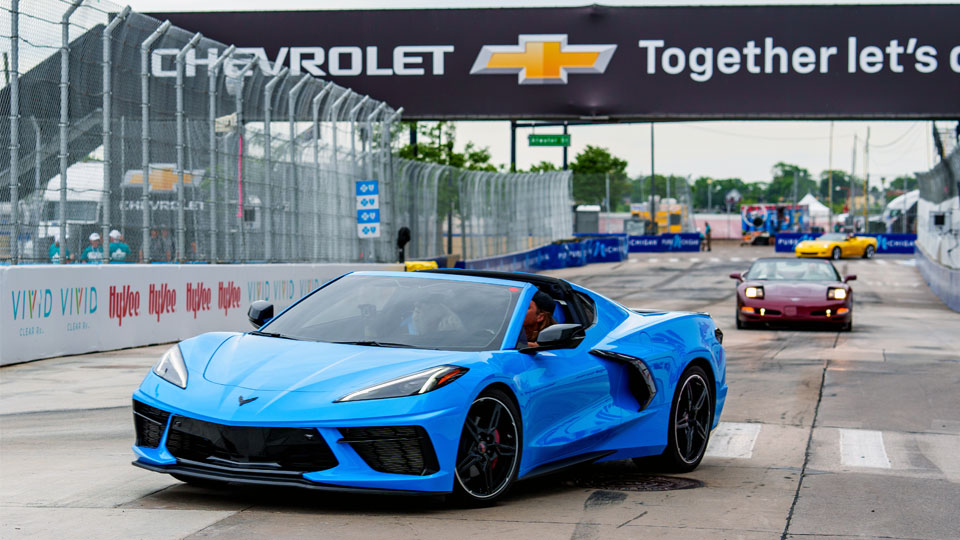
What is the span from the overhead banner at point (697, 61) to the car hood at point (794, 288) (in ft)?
49.5

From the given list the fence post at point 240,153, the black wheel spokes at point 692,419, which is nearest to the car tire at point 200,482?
the black wheel spokes at point 692,419

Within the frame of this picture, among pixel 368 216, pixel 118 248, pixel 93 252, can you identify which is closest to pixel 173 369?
pixel 93 252

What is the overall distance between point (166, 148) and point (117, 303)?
2167mm

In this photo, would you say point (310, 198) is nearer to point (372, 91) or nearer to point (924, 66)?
point (372, 91)

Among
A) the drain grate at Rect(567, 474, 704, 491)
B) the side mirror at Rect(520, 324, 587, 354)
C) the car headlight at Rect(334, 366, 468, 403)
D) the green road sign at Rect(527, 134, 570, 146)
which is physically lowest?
the drain grate at Rect(567, 474, 704, 491)

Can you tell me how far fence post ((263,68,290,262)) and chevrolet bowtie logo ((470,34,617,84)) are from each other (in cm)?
1677

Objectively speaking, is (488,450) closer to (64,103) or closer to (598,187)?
(64,103)

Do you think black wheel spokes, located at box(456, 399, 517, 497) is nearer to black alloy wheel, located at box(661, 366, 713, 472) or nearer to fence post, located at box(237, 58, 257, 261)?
black alloy wheel, located at box(661, 366, 713, 472)

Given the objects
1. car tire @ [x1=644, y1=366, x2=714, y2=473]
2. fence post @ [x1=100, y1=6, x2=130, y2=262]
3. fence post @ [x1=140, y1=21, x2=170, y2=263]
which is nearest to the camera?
car tire @ [x1=644, y1=366, x2=714, y2=473]

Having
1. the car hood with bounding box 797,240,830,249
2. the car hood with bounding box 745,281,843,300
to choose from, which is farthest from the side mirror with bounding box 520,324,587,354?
the car hood with bounding box 797,240,830,249

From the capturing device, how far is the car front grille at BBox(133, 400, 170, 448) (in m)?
5.43

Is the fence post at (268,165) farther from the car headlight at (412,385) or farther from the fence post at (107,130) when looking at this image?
the car headlight at (412,385)

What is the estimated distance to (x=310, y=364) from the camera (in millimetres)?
5559

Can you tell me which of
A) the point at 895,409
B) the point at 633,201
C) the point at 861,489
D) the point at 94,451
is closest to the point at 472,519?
the point at 861,489
